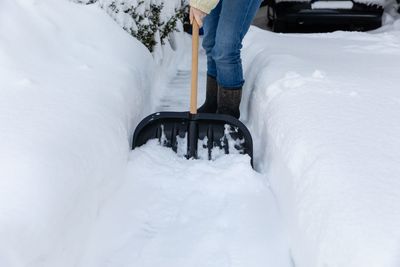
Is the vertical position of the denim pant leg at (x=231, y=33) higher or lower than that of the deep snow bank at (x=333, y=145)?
higher

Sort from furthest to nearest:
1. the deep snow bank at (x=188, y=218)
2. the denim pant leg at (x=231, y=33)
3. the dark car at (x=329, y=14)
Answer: the dark car at (x=329, y=14) → the denim pant leg at (x=231, y=33) → the deep snow bank at (x=188, y=218)

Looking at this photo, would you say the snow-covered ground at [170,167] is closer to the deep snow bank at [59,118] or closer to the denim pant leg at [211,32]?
the deep snow bank at [59,118]

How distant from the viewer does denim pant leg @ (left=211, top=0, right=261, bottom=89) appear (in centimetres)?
265

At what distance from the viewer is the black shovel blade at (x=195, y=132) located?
2680 mm

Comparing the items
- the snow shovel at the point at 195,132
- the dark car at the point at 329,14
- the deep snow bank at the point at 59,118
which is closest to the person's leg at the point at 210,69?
the snow shovel at the point at 195,132

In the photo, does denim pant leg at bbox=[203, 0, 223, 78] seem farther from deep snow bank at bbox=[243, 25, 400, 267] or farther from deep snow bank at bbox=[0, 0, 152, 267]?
deep snow bank at bbox=[0, 0, 152, 267]

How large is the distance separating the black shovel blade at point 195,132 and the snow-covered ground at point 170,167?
0.09m

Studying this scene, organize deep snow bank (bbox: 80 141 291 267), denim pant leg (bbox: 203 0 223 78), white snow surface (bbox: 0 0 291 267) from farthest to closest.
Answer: denim pant leg (bbox: 203 0 223 78) < deep snow bank (bbox: 80 141 291 267) < white snow surface (bbox: 0 0 291 267)

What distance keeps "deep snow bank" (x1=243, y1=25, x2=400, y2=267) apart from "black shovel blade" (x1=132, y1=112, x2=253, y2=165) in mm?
141

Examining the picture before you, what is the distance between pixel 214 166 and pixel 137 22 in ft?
5.15

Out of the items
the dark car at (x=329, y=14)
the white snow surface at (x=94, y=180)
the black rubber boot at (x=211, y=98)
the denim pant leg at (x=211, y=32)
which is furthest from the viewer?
the dark car at (x=329, y=14)

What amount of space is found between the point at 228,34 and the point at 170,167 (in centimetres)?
76

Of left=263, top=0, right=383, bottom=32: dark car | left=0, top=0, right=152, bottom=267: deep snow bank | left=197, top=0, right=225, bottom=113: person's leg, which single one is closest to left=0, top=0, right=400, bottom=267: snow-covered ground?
left=0, top=0, right=152, bottom=267: deep snow bank

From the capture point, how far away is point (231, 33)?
8.82ft
